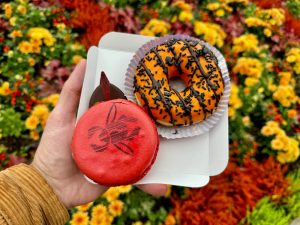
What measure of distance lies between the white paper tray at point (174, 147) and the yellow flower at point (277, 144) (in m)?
0.65

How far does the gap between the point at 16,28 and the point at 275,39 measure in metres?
2.45

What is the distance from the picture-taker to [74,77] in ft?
7.95

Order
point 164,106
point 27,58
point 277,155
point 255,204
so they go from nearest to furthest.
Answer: point 164,106, point 255,204, point 277,155, point 27,58

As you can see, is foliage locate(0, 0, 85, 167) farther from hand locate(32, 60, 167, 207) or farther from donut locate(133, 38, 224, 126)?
donut locate(133, 38, 224, 126)

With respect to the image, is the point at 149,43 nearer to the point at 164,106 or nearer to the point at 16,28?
the point at 164,106

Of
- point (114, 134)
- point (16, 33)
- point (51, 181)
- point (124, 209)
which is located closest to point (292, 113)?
point (124, 209)

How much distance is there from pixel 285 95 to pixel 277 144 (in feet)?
1.55

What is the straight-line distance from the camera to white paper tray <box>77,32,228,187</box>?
7.52 ft

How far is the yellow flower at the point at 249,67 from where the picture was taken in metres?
3.10

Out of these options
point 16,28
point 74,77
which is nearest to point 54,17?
point 16,28

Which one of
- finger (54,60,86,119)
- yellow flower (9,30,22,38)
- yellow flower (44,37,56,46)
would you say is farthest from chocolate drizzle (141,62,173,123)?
yellow flower (9,30,22,38)

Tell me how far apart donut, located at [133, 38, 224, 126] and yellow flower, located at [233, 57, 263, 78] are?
2.48ft

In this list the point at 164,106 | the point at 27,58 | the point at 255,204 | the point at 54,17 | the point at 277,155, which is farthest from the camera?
the point at 54,17

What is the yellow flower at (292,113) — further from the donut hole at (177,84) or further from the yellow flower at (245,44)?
the donut hole at (177,84)
